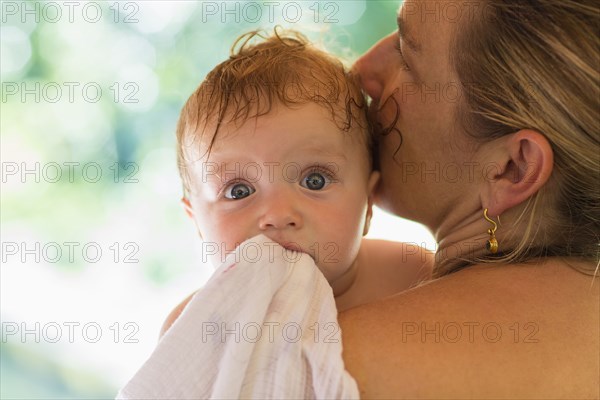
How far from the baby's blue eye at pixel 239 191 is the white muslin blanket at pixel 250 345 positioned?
175mm

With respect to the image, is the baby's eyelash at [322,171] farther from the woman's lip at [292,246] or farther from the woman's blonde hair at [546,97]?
the woman's blonde hair at [546,97]

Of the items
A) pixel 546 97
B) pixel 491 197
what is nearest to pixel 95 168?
pixel 491 197

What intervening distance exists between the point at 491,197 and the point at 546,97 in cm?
20

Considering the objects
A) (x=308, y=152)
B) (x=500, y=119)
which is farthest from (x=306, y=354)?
(x=500, y=119)

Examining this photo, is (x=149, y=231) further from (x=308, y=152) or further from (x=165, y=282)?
(x=308, y=152)

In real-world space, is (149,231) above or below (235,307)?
below

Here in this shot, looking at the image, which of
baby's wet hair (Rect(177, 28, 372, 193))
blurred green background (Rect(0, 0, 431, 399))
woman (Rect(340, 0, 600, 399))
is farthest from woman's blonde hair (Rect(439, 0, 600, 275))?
blurred green background (Rect(0, 0, 431, 399))

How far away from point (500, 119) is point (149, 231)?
1.56 meters

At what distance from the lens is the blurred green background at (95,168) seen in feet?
7.95

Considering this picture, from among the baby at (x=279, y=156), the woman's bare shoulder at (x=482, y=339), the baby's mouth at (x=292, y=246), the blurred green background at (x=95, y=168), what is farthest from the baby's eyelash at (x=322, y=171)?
the blurred green background at (x=95, y=168)

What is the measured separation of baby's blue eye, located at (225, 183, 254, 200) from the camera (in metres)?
1.27

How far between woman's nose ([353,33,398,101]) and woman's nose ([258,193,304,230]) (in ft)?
1.25

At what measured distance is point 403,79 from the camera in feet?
4.63

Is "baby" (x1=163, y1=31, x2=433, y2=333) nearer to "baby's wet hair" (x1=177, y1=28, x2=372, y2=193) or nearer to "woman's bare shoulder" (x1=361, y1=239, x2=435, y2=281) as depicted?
"baby's wet hair" (x1=177, y1=28, x2=372, y2=193)
